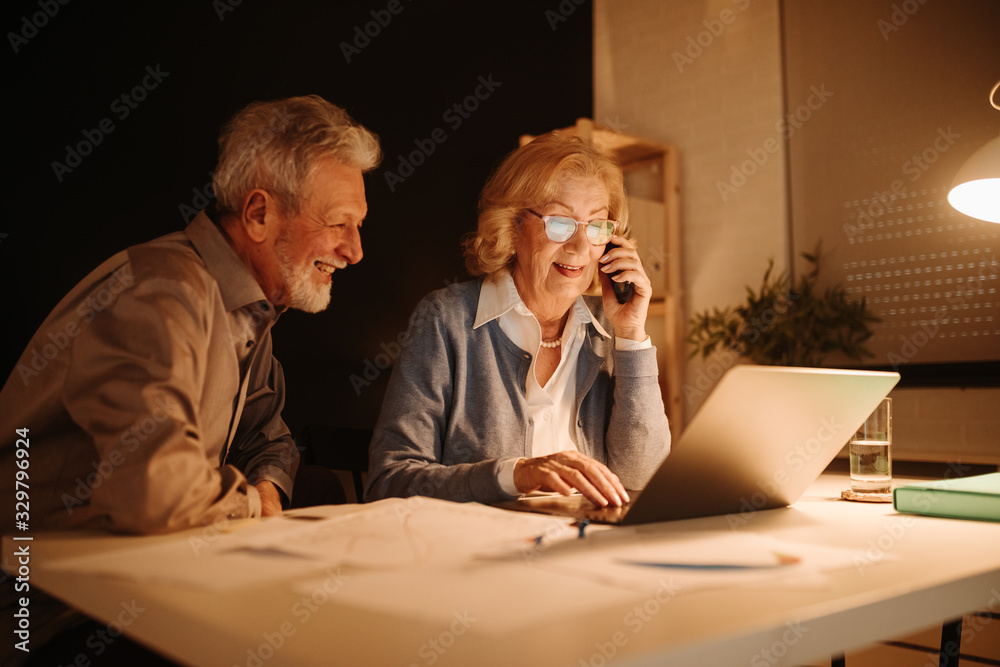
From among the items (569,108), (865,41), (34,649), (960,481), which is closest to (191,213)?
(34,649)

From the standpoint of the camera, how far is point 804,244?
3.46 meters

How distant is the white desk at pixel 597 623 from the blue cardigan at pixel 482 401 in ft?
2.68

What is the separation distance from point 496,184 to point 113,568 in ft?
4.54

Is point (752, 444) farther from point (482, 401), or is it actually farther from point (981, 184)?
point (981, 184)

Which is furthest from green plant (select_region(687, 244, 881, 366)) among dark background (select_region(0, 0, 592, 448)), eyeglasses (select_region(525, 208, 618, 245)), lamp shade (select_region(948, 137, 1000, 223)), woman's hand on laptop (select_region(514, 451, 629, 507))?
woman's hand on laptop (select_region(514, 451, 629, 507))

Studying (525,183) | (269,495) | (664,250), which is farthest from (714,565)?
(664,250)

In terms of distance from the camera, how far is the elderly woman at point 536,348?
150cm

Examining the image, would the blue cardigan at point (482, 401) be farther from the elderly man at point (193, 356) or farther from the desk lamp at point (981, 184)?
the desk lamp at point (981, 184)

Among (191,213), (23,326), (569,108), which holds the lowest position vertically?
(23,326)

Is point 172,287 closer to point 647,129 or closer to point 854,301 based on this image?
point 854,301

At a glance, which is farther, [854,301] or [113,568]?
[854,301]

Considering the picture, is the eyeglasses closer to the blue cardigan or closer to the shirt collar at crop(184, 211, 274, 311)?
the blue cardigan

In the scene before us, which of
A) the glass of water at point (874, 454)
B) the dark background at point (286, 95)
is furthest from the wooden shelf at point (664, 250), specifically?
the glass of water at point (874, 454)

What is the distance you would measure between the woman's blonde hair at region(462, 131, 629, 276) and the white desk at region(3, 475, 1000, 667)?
3.99ft
